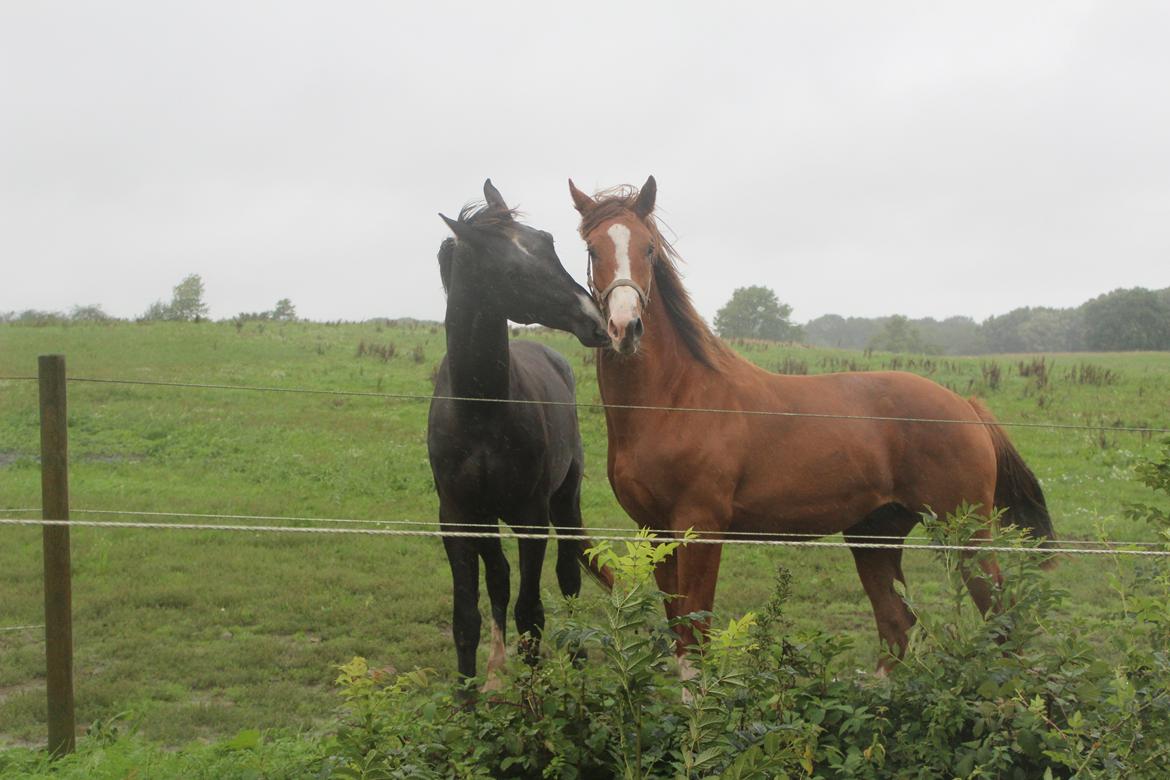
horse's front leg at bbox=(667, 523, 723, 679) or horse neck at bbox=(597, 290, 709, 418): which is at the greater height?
horse neck at bbox=(597, 290, 709, 418)

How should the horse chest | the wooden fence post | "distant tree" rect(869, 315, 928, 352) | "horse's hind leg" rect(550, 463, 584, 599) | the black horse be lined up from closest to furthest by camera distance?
1. the wooden fence post
2. the black horse
3. the horse chest
4. "horse's hind leg" rect(550, 463, 584, 599)
5. "distant tree" rect(869, 315, 928, 352)

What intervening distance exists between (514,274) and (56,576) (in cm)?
247

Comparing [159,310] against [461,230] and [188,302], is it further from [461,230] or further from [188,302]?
[461,230]

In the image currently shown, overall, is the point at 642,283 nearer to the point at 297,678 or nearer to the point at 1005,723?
the point at 1005,723

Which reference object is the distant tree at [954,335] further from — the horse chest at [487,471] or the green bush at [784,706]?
the green bush at [784,706]

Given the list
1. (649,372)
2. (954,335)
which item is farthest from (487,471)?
(954,335)

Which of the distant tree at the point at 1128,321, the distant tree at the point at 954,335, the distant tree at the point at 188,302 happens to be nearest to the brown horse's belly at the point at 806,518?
the distant tree at the point at 188,302

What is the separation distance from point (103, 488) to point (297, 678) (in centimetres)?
491

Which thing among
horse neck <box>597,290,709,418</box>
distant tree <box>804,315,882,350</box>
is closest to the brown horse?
horse neck <box>597,290,709,418</box>

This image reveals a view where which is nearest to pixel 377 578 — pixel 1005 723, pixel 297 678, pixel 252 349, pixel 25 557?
pixel 297 678

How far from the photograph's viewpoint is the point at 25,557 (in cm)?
735

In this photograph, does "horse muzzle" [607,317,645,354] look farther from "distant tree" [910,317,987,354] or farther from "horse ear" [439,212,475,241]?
"distant tree" [910,317,987,354]

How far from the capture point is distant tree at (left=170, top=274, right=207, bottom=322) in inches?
772

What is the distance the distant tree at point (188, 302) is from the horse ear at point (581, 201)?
14140 millimetres
